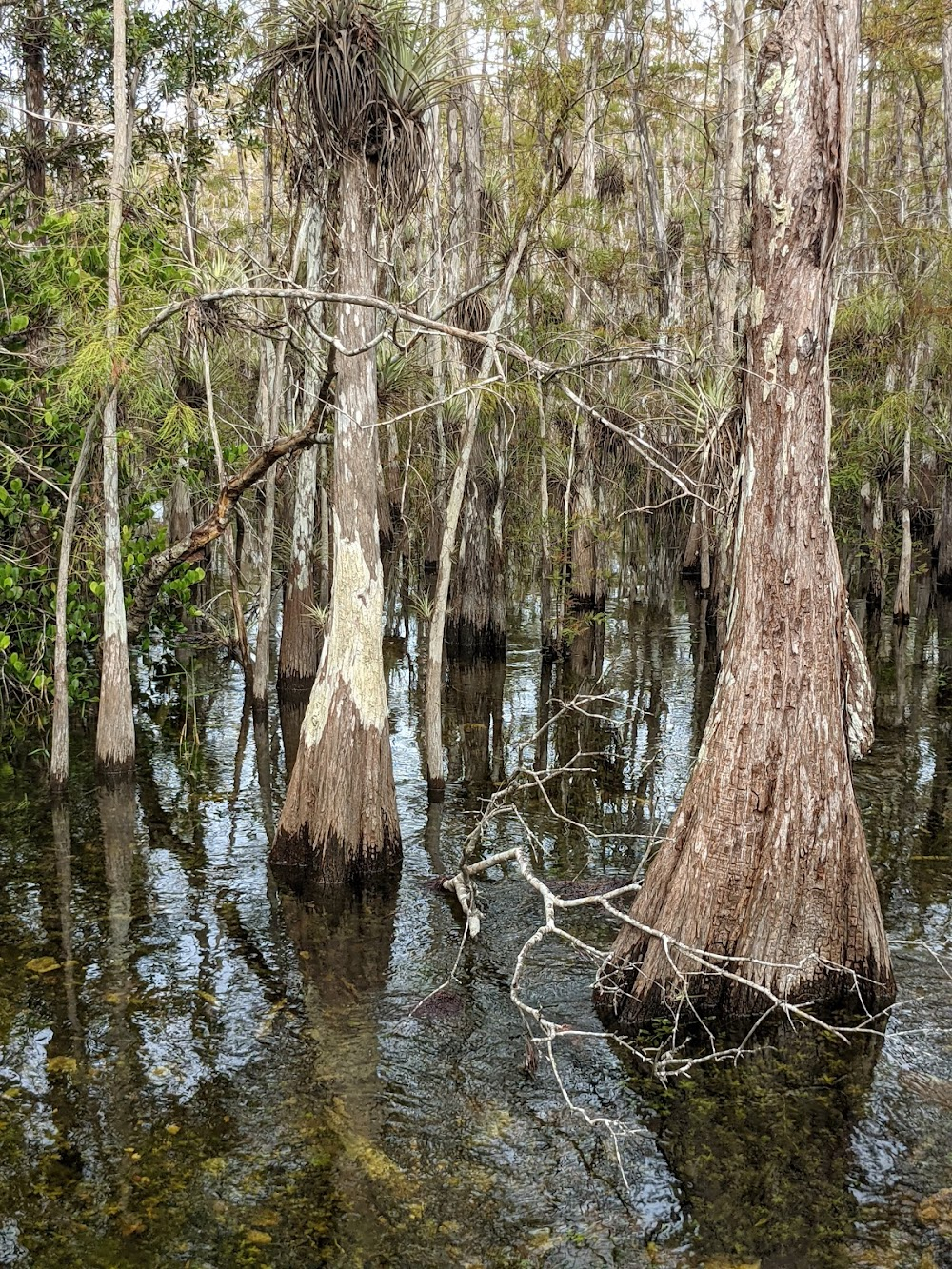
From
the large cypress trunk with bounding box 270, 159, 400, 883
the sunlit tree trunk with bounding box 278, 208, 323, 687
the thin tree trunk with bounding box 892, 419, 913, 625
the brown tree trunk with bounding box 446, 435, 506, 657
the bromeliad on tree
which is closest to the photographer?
the bromeliad on tree

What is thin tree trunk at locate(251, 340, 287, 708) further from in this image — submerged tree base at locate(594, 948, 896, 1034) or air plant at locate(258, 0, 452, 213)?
submerged tree base at locate(594, 948, 896, 1034)

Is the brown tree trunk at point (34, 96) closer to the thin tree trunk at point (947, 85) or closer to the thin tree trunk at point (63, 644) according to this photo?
the thin tree trunk at point (63, 644)

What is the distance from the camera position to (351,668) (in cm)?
808

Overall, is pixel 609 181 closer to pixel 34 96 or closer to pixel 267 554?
pixel 34 96

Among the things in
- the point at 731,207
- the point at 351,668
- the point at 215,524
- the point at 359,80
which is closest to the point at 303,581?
the point at 215,524

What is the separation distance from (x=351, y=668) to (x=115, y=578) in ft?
11.6

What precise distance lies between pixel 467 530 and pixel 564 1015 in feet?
35.8

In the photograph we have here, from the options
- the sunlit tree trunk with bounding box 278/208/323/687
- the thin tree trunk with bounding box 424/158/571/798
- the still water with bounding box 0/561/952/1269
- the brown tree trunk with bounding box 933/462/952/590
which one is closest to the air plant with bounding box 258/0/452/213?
the thin tree trunk with bounding box 424/158/571/798

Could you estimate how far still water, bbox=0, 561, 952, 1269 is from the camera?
4438 millimetres

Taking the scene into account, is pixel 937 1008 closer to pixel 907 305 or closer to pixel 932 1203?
pixel 932 1203

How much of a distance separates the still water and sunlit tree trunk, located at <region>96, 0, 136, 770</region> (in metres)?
0.97

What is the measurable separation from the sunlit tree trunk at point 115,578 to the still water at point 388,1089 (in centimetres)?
97

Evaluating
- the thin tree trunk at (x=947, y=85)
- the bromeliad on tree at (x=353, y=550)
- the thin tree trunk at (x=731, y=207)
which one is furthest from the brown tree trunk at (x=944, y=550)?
the bromeliad on tree at (x=353, y=550)

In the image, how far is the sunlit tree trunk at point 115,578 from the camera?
383 inches
